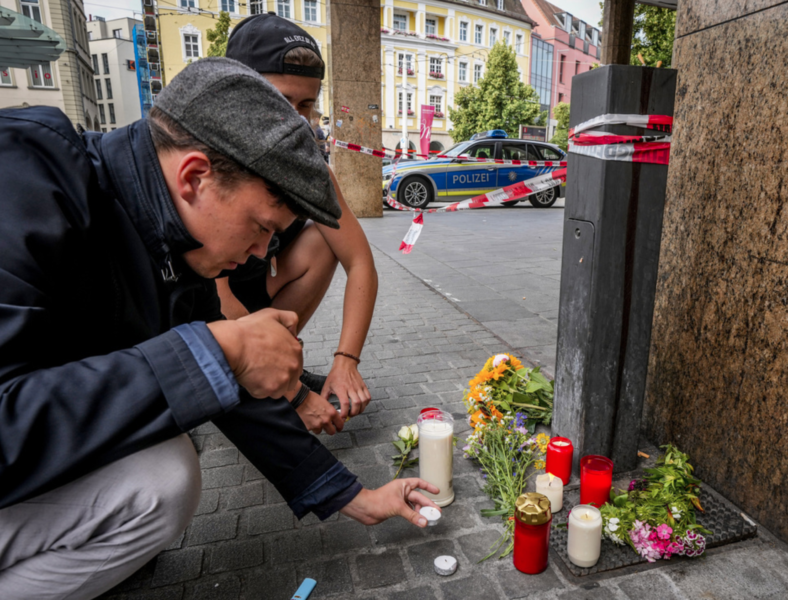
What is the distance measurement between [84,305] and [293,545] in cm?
107

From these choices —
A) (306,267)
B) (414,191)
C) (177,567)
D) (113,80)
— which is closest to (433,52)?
(414,191)

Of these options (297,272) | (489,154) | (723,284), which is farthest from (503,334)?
(489,154)

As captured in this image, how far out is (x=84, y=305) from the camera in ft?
3.68

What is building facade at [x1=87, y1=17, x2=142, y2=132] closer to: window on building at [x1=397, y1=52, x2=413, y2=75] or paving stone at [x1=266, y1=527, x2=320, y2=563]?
window on building at [x1=397, y1=52, x2=413, y2=75]

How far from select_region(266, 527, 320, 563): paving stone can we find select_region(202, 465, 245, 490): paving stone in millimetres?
406

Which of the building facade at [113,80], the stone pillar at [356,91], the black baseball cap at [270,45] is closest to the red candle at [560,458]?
the black baseball cap at [270,45]

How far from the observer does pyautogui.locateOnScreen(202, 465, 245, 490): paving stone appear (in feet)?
7.00

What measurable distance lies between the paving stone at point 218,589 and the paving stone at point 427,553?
0.52 m

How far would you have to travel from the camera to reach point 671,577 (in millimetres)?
1592

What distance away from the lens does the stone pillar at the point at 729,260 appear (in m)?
1.70

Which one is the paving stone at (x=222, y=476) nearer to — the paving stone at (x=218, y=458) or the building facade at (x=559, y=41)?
the paving stone at (x=218, y=458)

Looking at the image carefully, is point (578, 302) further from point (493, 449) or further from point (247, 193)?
point (247, 193)

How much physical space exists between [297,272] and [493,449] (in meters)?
1.27

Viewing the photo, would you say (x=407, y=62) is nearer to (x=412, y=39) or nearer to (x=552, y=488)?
(x=412, y=39)
